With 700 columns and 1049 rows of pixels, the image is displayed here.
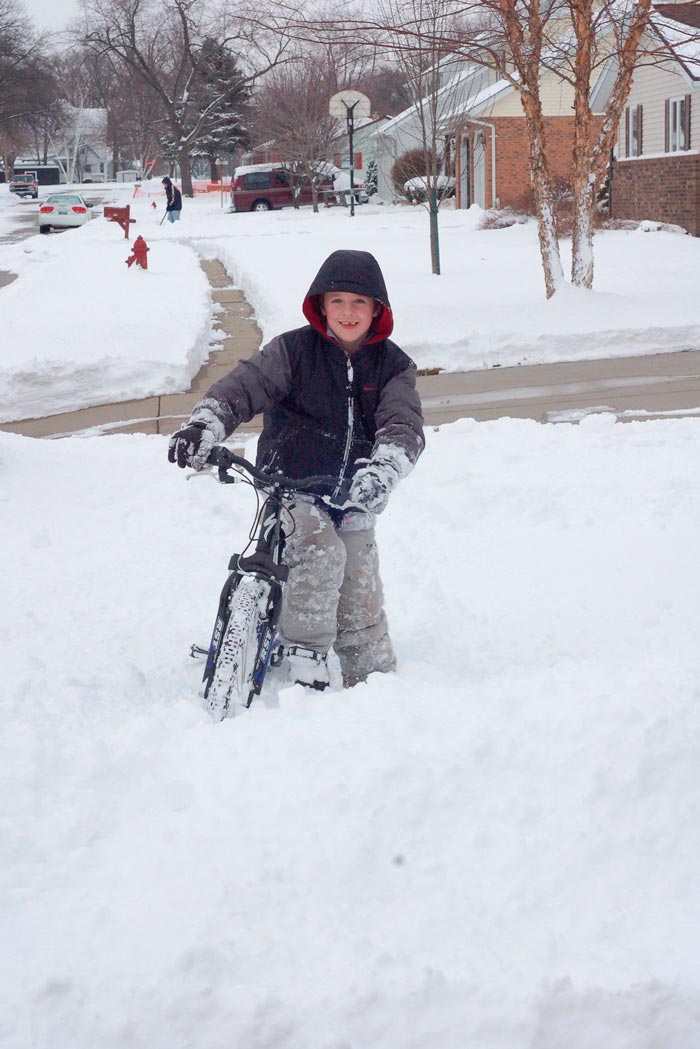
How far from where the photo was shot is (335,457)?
3.81 meters

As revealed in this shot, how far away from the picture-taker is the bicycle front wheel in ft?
11.0

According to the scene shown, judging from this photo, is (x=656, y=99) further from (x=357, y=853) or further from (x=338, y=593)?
(x=357, y=853)

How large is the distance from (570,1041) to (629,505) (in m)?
4.22

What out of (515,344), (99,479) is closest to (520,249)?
(515,344)

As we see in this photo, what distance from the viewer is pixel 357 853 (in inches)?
105

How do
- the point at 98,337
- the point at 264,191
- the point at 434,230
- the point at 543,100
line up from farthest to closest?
the point at 264,191
the point at 543,100
the point at 434,230
the point at 98,337

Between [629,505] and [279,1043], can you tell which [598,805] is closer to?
[279,1043]

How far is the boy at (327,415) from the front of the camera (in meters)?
3.59

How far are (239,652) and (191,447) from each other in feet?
2.19

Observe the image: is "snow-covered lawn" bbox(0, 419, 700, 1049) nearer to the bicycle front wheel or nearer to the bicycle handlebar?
the bicycle front wheel

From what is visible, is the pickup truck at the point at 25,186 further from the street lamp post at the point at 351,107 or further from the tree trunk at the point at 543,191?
the tree trunk at the point at 543,191

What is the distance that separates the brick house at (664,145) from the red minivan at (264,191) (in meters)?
16.6

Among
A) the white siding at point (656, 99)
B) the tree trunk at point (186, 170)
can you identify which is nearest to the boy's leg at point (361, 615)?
the white siding at point (656, 99)

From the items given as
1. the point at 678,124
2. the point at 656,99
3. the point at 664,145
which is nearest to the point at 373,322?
the point at 678,124
